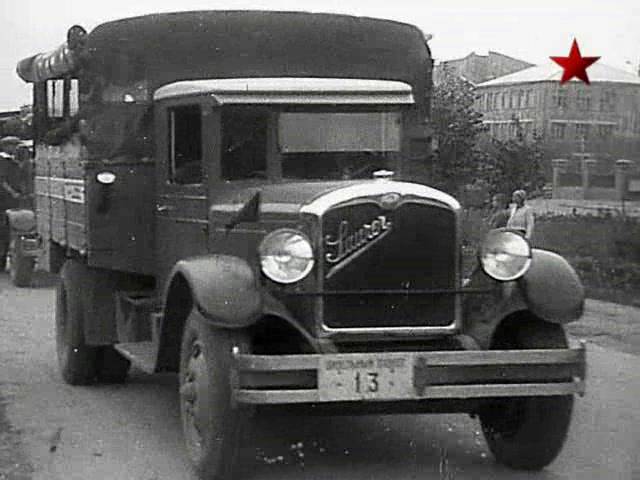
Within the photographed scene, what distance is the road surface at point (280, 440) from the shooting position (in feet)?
20.1

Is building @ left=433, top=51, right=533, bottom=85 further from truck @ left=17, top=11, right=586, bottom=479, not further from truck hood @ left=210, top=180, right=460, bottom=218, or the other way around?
truck hood @ left=210, top=180, right=460, bottom=218

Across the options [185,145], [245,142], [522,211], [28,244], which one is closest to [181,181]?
[185,145]

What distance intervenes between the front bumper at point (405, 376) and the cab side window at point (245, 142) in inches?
51.2

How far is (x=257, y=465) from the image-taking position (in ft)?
20.4

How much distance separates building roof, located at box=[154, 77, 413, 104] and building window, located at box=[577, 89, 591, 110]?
94 centimetres

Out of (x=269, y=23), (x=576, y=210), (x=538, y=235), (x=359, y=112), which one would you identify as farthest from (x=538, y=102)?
(x=538, y=235)

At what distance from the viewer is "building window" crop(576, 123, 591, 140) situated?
6.47 m

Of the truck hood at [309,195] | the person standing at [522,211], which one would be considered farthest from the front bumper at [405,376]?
the person standing at [522,211]

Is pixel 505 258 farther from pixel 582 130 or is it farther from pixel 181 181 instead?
Result: pixel 181 181

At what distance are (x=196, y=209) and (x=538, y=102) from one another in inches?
70.0

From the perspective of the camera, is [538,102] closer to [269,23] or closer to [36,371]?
[269,23]

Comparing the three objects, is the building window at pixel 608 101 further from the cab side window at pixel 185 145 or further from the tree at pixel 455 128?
the cab side window at pixel 185 145

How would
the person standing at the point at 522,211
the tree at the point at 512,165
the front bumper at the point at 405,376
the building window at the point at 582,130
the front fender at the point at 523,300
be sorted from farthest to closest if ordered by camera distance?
1. the person standing at the point at 522,211
2. the tree at the point at 512,165
3. the building window at the point at 582,130
4. the front fender at the point at 523,300
5. the front bumper at the point at 405,376

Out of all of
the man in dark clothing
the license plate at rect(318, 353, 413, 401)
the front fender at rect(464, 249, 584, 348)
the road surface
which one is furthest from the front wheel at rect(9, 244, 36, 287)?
the license plate at rect(318, 353, 413, 401)
